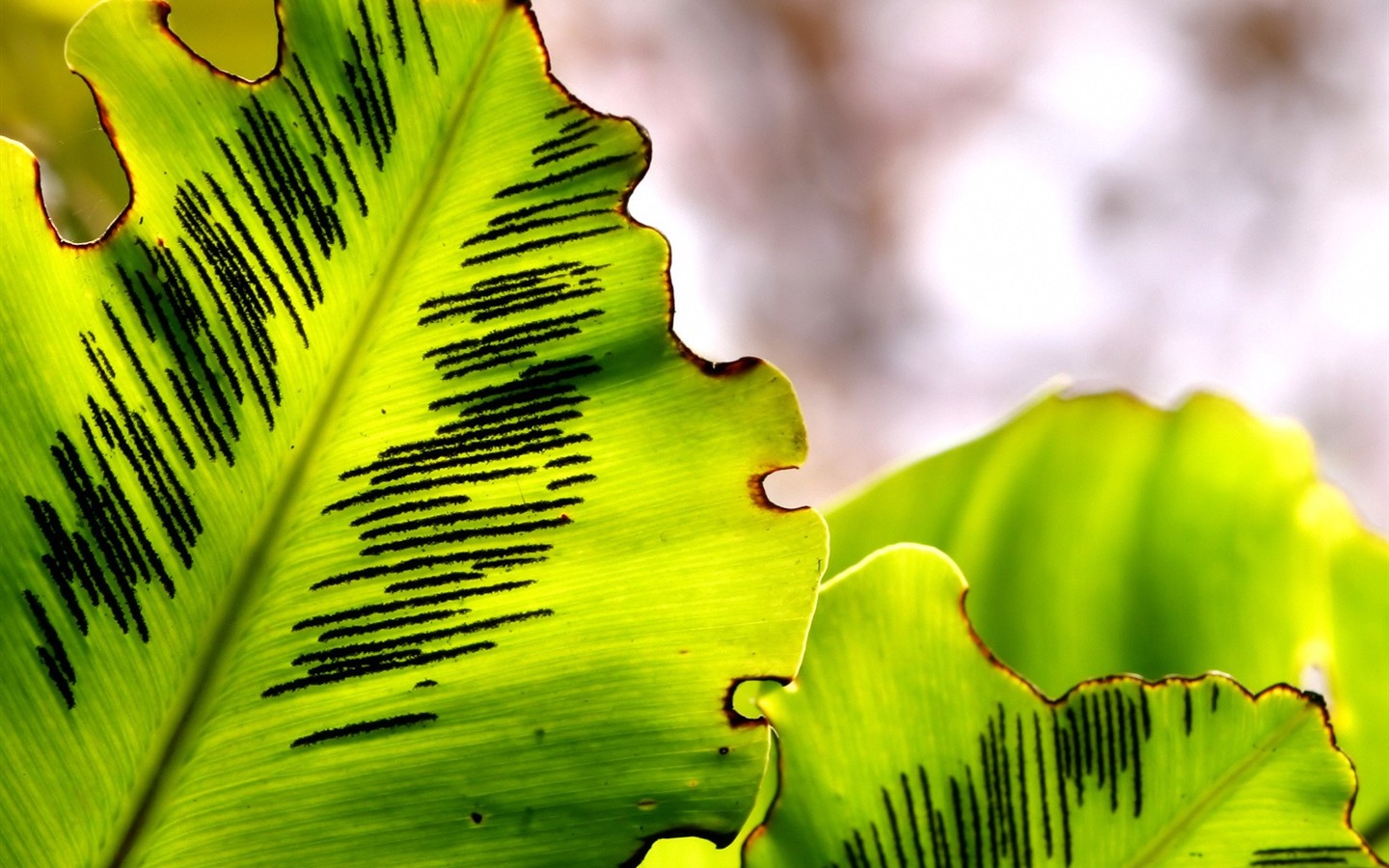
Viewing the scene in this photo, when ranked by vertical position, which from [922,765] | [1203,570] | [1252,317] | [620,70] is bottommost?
[1252,317]

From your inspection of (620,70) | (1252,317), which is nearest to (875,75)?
(620,70)

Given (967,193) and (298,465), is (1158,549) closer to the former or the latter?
(298,465)

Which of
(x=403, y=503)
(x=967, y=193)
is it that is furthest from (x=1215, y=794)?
(x=967, y=193)

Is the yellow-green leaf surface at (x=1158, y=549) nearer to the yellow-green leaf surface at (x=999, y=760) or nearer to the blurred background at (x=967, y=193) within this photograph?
the yellow-green leaf surface at (x=999, y=760)

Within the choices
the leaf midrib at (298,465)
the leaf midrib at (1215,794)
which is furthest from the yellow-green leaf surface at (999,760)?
the leaf midrib at (298,465)

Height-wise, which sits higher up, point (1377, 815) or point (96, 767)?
point (96, 767)

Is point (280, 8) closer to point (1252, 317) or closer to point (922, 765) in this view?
point (922, 765)

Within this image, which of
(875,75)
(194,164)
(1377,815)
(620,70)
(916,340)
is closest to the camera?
(194,164)

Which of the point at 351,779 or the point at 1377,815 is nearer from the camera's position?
the point at 351,779
